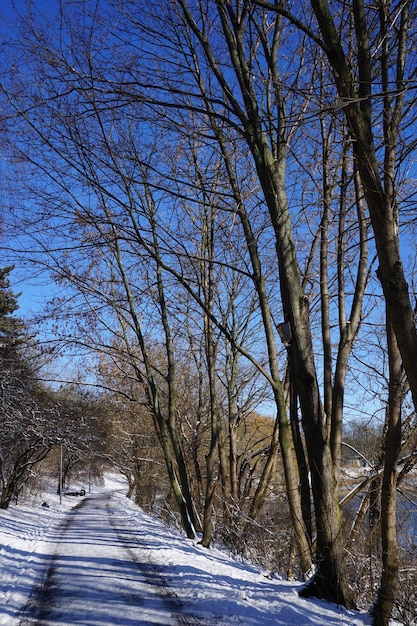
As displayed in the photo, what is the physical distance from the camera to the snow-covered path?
196 inches

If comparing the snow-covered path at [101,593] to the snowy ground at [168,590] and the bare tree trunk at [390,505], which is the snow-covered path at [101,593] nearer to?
the snowy ground at [168,590]

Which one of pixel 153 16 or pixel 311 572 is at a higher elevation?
pixel 153 16

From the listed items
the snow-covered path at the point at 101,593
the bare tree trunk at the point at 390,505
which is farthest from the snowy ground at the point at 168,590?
the bare tree trunk at the point at 390,505

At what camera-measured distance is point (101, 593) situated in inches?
236

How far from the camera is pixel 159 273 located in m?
12.4

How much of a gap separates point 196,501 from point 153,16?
14.4 meters

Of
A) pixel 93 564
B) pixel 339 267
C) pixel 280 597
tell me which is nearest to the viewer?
pixel 280 597

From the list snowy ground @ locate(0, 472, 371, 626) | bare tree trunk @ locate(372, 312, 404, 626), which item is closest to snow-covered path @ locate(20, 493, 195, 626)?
snowy ground @ locate(0, 472, 371, 626)

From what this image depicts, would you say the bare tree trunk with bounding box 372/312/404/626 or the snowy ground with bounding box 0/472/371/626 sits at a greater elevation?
the bare tree trunk with bounding box 372/312/404/626

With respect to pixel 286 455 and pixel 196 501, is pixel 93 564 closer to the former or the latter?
pixel 286 455

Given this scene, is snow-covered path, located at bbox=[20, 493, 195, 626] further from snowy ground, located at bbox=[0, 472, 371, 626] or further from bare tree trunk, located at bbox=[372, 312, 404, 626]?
bare tree trunk, located at bbox=[372, 312, 404, 626]

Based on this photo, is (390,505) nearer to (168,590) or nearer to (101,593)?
(168,590)

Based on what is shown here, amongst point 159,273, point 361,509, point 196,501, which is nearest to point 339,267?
point 361,509

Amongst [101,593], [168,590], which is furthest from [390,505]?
[101,593]
